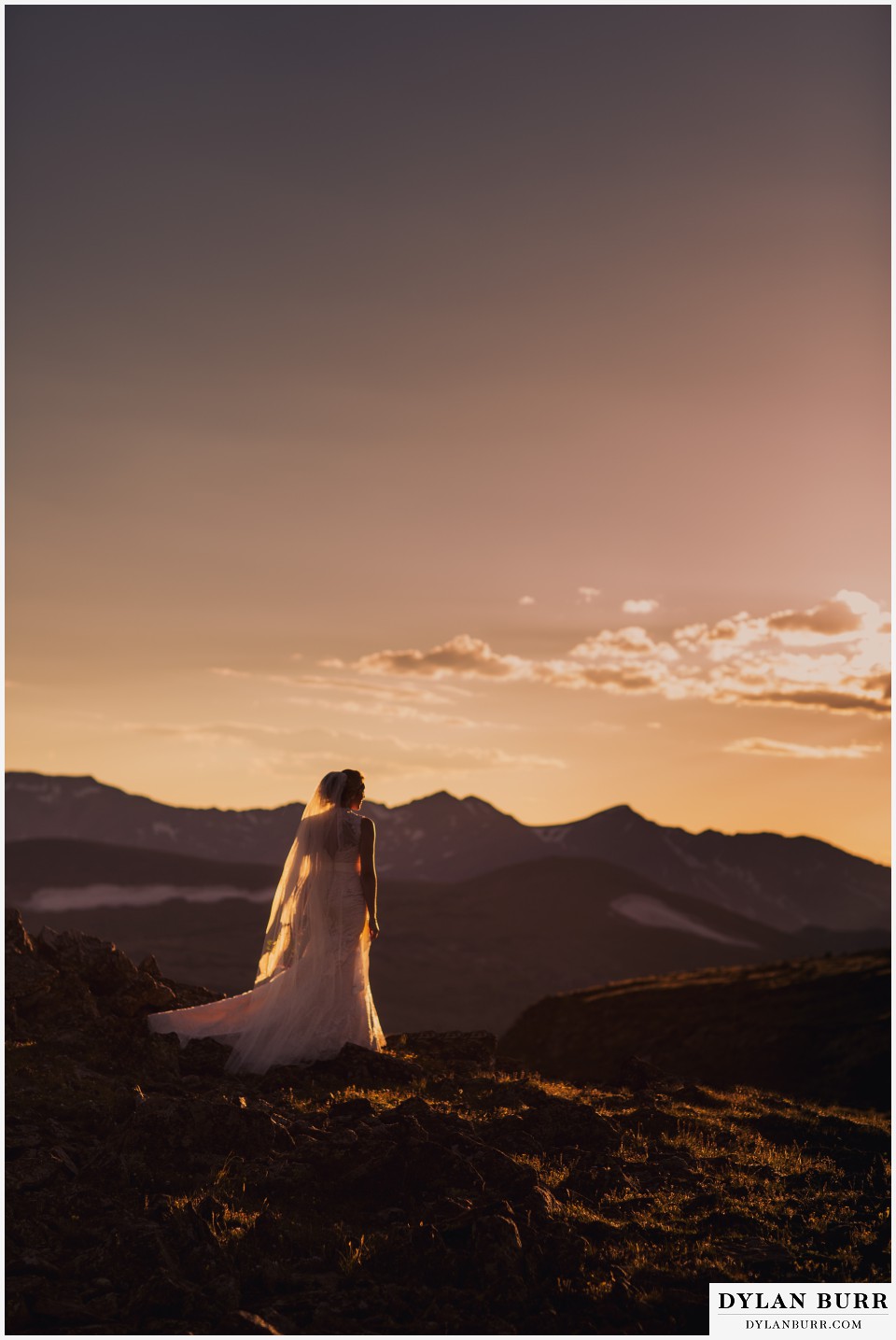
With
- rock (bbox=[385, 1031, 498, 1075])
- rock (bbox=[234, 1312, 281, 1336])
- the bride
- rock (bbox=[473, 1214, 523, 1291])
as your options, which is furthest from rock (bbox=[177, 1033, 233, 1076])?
rock (bbox=[234, 1312, 281, 1336])

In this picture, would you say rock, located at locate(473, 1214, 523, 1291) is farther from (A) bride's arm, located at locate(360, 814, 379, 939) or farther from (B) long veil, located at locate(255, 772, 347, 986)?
(B) long veil, located at locate(255, 772, 347, 986)

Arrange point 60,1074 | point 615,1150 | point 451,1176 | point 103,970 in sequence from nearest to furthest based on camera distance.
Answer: point 451,1176 < point 615,1150 < point 60,1074 < point 103,970

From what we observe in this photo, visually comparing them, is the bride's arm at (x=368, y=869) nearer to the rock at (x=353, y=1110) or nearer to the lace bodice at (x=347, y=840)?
the lace bodice at (x=347, y=840)

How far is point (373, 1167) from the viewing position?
36.6ft

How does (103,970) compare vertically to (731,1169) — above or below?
above

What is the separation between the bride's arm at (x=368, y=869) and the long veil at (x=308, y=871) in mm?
431

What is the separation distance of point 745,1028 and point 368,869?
32109 millimetres

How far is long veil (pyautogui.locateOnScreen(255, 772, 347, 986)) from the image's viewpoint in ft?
57.5

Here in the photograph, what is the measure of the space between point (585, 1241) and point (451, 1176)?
5.92 ft

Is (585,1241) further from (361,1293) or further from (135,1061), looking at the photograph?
(135,1061)

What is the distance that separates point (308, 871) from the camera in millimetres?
17594

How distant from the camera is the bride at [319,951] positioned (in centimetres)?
1694

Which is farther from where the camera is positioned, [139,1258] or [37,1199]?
[37,1199]

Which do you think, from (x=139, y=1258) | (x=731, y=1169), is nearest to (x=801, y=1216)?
(x=731, y=1169)
